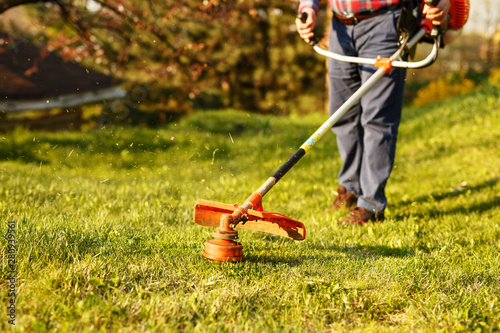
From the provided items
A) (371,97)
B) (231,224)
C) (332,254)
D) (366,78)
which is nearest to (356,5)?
(366,78)

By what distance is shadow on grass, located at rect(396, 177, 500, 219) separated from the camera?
3.73 meters

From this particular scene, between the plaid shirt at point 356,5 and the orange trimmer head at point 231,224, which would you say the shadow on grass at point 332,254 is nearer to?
the orange trimmer head at point 231,224

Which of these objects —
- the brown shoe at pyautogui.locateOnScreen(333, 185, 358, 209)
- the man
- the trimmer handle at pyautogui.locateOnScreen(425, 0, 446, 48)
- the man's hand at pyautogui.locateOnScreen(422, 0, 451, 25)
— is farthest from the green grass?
the man's hand at pyautogui.locateOnScreen(422, 0, 451, 25)

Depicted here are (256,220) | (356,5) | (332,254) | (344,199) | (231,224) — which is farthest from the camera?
(344,199)

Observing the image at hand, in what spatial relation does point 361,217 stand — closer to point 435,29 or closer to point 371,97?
point 371,97

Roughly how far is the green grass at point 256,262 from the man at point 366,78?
266 mm

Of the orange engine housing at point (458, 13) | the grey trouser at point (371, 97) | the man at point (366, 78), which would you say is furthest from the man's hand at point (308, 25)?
the orange engine housing at point (458, 13)

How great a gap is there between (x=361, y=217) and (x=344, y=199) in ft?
1.49

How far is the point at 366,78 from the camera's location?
133 inches

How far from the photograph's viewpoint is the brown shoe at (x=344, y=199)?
373 centimetres

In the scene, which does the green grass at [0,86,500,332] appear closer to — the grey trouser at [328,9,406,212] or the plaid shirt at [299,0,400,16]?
the grey trouser at [328,9,406,212]

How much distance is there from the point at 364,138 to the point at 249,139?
5.28 metres

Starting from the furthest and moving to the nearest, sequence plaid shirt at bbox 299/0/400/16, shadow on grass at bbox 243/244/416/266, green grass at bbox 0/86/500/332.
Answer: plaid shirt at bbox 299/0/400/16, shadow on grass at bbox 243/244/416/266, green grass at bbox 0/86/500/332

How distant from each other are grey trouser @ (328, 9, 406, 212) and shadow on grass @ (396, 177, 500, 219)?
1.51ft
